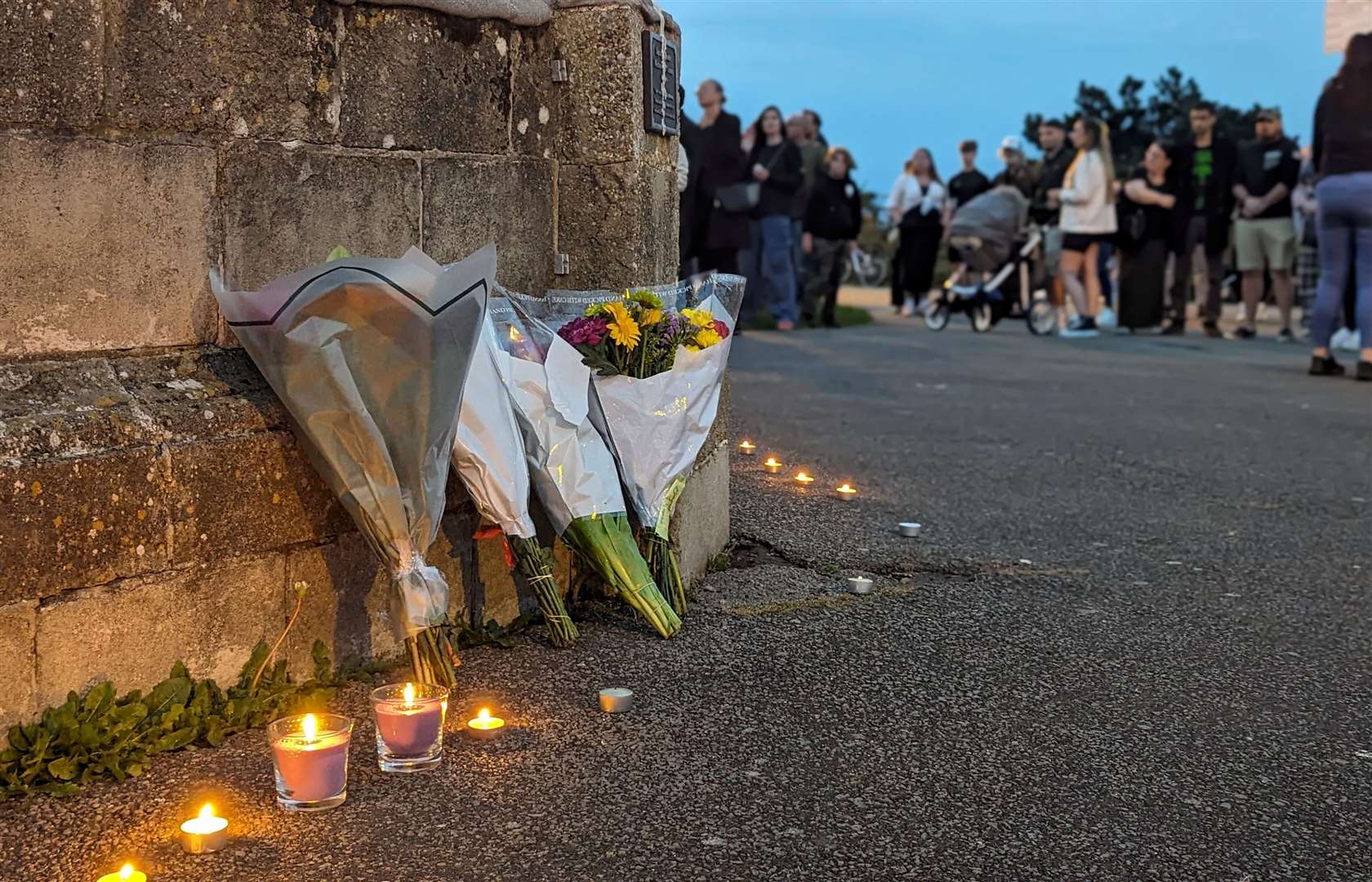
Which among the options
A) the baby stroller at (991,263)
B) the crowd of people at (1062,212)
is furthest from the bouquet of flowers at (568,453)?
the baby stroller at (991,263)

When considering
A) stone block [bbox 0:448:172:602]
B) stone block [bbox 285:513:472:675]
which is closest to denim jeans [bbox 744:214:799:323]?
stone block [bbox 285:513:472:675]

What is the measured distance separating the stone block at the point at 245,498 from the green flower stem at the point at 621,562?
75cm

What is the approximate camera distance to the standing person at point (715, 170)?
13.3 metres

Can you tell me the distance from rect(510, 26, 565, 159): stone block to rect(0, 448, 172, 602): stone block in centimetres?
154

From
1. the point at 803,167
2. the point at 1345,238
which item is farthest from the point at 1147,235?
the point at 1345,238

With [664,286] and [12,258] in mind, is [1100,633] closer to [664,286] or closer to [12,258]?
[664,286]

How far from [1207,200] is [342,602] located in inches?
540

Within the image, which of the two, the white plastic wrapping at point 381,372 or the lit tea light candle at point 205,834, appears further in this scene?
the white plastic wrapping at point 381,372

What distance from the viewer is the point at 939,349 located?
1372 cm

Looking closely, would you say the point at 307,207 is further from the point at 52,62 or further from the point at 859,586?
the point at 859,586

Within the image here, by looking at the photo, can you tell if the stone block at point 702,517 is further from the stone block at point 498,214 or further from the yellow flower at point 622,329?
the stone block at point 498,214

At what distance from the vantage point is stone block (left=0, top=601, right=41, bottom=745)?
2977 millimetres

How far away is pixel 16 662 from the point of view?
118 inches

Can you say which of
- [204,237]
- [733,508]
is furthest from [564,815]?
[733,508]
